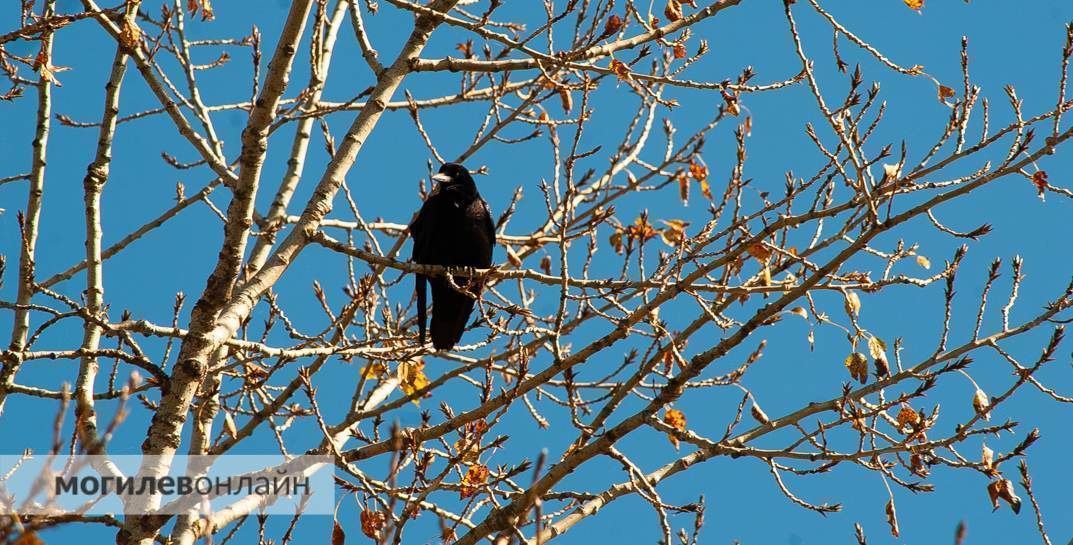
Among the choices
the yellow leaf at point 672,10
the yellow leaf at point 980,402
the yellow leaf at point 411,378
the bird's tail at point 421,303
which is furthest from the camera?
the bird's tail at point 421,303

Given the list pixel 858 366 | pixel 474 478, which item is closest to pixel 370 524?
pixel 474 478

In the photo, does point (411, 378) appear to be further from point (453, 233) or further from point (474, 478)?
point (453, 233)

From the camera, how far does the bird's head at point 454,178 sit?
18.8 ft

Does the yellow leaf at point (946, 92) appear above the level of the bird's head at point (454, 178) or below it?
below

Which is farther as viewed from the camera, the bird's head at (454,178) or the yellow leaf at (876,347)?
the bird's head at (454,178)

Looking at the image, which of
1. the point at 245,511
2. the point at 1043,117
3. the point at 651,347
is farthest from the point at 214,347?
the point at 1043,117

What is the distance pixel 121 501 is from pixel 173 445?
0.25 meters

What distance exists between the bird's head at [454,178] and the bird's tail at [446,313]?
0.55m

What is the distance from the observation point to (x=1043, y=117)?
3.21m

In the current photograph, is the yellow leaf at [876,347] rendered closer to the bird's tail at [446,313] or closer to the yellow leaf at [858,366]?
the yellow leaf at [858,366]

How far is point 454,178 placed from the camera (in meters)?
5.88

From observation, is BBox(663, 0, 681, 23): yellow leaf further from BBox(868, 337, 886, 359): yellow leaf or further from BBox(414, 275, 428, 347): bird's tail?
BBox(414, 275, 428, 347): bird's tail

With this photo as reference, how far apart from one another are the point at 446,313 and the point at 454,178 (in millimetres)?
776

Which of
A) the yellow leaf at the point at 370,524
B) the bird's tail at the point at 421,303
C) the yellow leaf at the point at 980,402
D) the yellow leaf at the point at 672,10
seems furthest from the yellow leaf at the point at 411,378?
the yellow leaf at the point at 980,402
